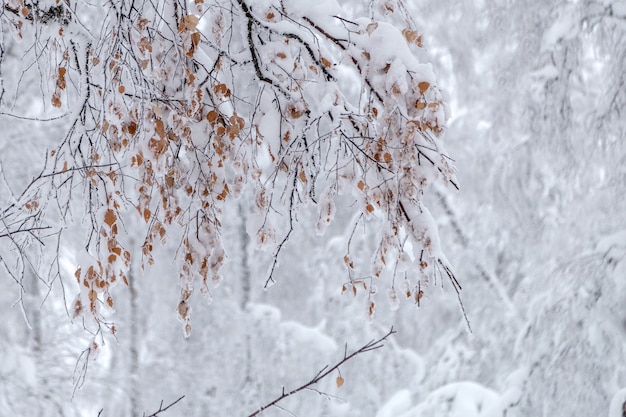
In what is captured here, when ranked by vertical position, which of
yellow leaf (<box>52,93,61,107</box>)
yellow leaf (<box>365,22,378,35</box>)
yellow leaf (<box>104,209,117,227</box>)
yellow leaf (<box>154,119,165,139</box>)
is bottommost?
yellow leaf (<box>104,209,117,227</box>)

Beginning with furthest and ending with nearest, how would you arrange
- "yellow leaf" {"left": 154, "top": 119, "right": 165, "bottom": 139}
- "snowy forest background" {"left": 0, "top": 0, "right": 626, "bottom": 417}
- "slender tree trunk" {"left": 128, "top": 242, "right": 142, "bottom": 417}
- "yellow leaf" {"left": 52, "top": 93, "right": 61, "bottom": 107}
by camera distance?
1. "slender tree trunk" {"left": 128, "top": 242, "right": 142, "bottom": 417}
2. "snowy forest background" {"left": 0, "top": 0, "right": 626, "bottom": 417}
3. "yellow leaf" {"left": 52, "top": 93, "right": 61, "bottom": 107}
4. "yellow leaf" {"left": 154, "top": 119, "right": 165, "bottom": 139}

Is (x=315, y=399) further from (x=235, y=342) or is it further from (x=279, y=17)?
(x=279, y=17)

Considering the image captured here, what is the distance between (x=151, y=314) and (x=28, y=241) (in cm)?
601

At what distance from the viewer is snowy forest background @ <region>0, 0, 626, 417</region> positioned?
4.29 metres

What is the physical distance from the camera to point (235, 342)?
7453 millimetres

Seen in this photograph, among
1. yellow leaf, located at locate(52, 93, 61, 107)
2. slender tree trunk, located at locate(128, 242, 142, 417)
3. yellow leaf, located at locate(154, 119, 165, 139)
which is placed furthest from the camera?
slender tree trunk, located at locate(128, 242, 142, 417)

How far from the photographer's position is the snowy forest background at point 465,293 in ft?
14.1

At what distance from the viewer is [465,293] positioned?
27.5 ft

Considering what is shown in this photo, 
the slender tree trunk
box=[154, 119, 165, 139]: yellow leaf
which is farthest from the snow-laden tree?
the slender tree trunk

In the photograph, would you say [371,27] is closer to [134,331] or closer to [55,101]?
[55,101]

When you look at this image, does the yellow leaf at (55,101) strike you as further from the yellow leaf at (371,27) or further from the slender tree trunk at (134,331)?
the slender tree trunk at (134,331)

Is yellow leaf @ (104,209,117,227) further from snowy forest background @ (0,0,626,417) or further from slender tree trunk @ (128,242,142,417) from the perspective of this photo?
slender tree trunk @ (128,242,142,417)

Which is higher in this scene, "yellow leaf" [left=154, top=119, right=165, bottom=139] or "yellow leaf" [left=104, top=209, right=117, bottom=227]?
"yellow leaf" [left=154, top=119, right=165, bottom=139]

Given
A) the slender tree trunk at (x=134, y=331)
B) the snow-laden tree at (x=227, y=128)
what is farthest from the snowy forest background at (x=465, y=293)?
the snow-laden tree at (x=227, y=128)
